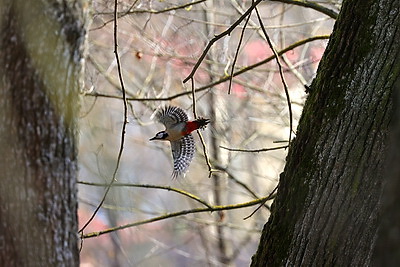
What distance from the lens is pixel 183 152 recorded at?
3.71 meters

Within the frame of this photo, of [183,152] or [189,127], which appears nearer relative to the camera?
[189,127]

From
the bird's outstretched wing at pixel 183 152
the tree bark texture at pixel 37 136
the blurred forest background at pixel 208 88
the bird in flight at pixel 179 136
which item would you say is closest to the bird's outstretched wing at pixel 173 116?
the bird in flight at pixel 179 136

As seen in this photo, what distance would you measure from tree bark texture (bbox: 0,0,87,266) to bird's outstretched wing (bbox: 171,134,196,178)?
0.61 meters

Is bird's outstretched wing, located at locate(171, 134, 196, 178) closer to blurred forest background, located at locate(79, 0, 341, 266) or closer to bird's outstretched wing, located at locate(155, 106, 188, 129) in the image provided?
bird's outstretched wing, located at locate(155, 106, 188, 129)

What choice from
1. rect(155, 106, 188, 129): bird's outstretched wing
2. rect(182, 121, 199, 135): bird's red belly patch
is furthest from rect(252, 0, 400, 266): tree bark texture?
rect(155, 106, 188, 129): bird's outstretched wing

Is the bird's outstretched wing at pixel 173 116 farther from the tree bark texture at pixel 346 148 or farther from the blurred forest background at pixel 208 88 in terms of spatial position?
the tree bark texture at pixel 346 148

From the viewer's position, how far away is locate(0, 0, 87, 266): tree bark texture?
303cm

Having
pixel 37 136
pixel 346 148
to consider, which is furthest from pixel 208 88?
pixel 346 148

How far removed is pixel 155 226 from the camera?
10594 mm

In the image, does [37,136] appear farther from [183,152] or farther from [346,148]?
[346,148]

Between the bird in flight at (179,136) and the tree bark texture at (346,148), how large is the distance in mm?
1126

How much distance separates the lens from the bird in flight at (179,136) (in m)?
3.56

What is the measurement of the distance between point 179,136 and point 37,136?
82cm

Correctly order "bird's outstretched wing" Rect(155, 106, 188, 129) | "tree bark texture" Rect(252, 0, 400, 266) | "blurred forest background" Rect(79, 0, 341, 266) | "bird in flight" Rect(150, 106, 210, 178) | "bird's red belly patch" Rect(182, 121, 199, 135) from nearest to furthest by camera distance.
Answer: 1. "tree bark texture" Rect(252, 0, 400, 266)
2. "bird's red belly patch" Rect(182, 121, 199, 135)
3. "bird in flight" Rect(150, 106, 210, 178)
4. "bird's outstretched wing" Rect(155, 106, 188, 129)
5. "blurred forest background" Rect(79, 0, 341, 266)
